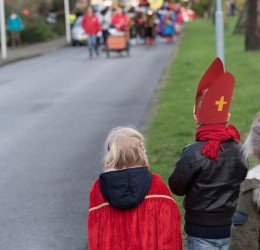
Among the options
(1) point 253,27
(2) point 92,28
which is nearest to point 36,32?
(2) point 92,28

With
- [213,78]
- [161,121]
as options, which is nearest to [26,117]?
[161,121]

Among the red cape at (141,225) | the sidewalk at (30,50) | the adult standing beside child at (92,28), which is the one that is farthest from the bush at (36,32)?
the red cape at (141,225)

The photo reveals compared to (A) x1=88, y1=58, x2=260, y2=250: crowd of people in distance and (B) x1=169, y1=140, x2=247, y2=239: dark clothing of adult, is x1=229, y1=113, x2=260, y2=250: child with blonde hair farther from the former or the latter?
(B) x1=169, y1=140, x2=247, y2=239: dark clothing of adult

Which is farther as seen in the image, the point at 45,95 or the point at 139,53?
the point at 139,53

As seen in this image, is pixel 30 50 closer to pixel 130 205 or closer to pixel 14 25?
pixel 14 25

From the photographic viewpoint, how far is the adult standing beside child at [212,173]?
3.71 meters

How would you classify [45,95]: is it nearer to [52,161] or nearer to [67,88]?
[67,88]

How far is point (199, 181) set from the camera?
3744 millimetres

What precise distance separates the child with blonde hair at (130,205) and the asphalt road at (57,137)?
2198mm

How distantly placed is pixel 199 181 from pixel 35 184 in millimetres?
4209

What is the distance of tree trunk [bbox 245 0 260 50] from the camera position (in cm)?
2444

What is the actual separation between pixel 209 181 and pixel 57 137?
7.04 metres

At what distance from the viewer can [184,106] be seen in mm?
12336

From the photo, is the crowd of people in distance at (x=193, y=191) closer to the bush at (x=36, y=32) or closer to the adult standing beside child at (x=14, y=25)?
the adult standing beside child at (x=14, y=25)
